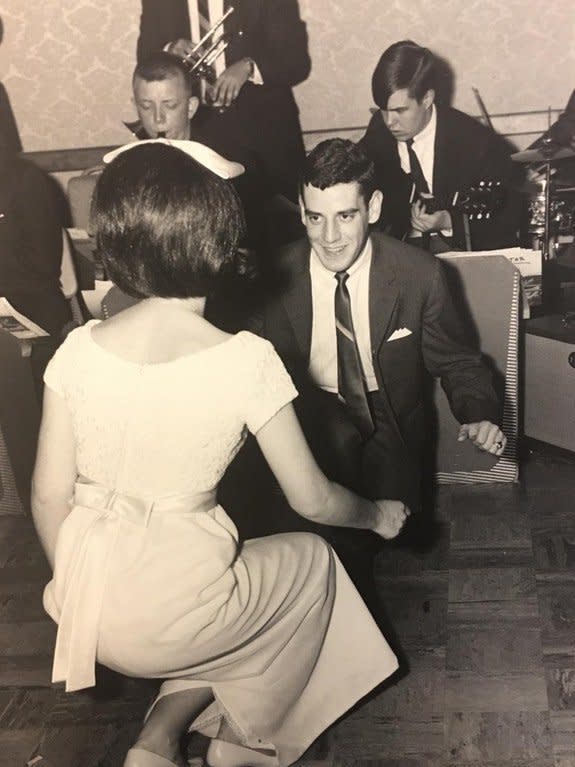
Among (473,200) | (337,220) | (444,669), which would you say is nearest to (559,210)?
(473,200)

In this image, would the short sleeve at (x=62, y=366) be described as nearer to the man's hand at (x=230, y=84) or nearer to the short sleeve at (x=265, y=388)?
the short sleeve at (x=265, y=388)

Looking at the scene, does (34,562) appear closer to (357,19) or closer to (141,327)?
(141,327)

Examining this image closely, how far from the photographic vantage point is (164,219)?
1.11m

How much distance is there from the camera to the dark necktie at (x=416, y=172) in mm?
2880

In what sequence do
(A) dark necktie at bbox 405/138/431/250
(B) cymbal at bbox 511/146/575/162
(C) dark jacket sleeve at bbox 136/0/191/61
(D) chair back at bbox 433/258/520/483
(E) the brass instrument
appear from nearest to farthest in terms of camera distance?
(D) chair back at bbox 433/258/520/483 < (B) cymbal at bbox 511/146/575/162 < (A) dark necktie at bbox 405/138/431/250 < (E) the brass instrument < (C) dark jacket sleeve at bbox 136/0/191/61

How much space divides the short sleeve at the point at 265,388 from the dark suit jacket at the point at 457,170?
64.4 inches

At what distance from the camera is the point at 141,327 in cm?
117

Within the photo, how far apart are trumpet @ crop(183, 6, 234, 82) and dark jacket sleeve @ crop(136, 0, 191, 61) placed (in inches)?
4.5

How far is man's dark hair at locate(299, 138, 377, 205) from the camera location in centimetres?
184

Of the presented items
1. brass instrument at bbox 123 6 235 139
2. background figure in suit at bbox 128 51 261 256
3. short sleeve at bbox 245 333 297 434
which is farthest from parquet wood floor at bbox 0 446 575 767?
brass instrument at bbox 123 6 235 139

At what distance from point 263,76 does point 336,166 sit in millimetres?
1495

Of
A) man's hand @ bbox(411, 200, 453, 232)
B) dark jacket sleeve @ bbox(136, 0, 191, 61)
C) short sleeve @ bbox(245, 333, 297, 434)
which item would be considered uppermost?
dark jacket sleeve @ bbox(136, 0, 191, 61)

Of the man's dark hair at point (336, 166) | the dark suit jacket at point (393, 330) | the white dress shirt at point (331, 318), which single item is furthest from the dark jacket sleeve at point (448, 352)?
the man's dark hair at point (336, 166)

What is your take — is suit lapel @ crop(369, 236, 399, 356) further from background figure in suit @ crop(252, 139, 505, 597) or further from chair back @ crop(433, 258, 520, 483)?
chair back @ crop(433, 258, 520, 483)
